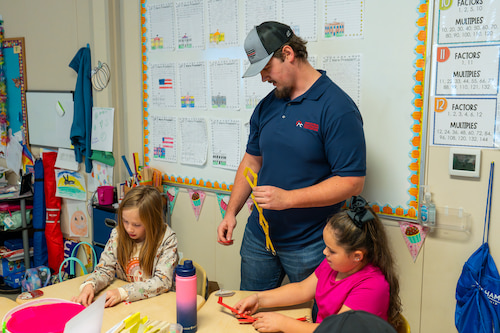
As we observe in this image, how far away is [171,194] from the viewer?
3.18 meters

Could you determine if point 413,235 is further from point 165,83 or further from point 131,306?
point 165,83

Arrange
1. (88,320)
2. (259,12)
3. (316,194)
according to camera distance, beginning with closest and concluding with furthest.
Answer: (88,320) → (316,194) → (259,12)

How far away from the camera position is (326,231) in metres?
1.69

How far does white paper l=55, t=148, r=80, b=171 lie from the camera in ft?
12.1

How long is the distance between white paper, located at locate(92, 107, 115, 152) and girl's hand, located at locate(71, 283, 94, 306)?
1701 mm

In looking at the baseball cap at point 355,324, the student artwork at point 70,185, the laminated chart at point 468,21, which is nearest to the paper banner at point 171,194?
the student artwork at point 70,185

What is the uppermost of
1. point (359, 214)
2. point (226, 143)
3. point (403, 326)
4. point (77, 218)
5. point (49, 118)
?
point (49, 118)

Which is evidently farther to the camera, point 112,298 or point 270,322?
point 112,298

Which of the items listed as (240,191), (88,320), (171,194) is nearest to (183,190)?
(171,194)

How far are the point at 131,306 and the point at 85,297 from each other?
18 cm

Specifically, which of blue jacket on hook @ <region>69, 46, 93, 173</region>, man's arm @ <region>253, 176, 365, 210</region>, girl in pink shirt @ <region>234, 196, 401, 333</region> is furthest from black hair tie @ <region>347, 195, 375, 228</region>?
blue jacket on hook @ <region>69, 46, 93, 173</region>

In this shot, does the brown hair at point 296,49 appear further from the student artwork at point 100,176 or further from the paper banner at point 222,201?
the student artwork at point 100,176

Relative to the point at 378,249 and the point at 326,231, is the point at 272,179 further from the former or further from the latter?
the point at 378,249

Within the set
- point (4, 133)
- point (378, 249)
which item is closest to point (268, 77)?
point (378, 249)
